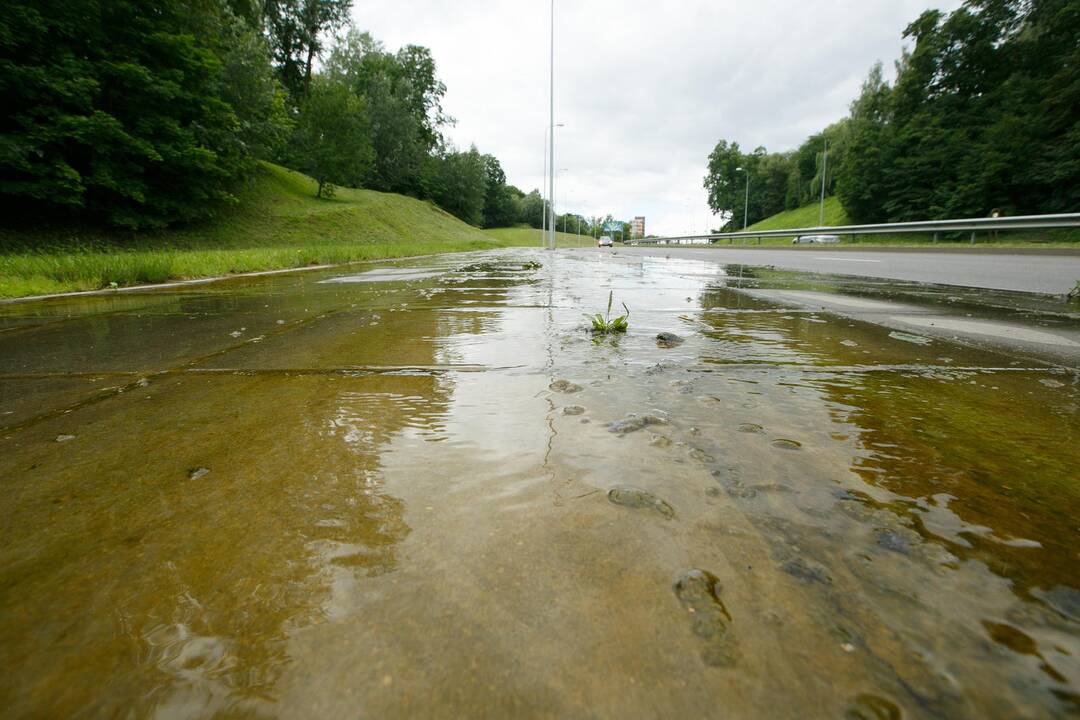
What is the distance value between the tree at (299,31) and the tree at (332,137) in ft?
43.3

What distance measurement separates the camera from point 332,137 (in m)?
30.6

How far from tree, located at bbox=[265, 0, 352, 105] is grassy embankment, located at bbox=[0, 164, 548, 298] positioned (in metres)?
15.8

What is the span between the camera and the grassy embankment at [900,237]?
1670cm

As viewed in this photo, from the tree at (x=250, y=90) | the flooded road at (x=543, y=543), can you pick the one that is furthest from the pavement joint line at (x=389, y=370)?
the tree at (x=250, y=90)

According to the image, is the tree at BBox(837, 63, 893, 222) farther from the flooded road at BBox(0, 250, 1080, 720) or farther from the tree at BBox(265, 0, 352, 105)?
the flooded road at BBox(0, 250, 1080, 720)

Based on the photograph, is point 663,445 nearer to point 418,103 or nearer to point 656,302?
point 656,302

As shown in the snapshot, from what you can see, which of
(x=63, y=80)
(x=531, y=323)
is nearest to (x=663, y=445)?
(x=531, y=323)

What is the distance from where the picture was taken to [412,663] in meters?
0.59

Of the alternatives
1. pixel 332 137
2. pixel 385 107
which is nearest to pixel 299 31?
pixel 385 107

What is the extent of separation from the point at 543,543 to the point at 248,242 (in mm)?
22867

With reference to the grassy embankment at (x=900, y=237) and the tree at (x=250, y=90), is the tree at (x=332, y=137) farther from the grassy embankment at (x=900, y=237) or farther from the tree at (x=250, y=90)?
the grassy embankment at (x=900, y=237)

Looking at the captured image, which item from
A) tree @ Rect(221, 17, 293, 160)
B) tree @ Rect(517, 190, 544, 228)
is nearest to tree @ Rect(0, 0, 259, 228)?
tree @ Rect(221, 17, 293, 160)

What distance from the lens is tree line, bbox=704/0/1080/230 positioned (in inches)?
1212

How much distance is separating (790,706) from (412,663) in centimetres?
43
